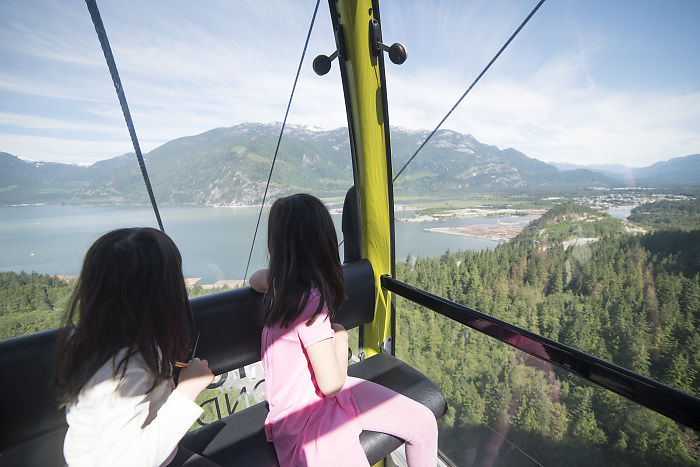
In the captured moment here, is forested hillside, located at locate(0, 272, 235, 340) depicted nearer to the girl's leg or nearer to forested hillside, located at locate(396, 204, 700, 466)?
the girl's leg

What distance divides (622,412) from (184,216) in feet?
9.20

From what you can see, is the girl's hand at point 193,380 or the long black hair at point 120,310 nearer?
the long black hair at point 120,310

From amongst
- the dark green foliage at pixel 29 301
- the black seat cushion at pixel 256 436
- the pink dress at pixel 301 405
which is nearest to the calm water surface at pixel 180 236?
Answer: the dark green foliage at pixel 29 301

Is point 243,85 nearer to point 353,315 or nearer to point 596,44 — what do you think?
point 353,315

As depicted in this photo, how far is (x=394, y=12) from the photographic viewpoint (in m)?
1.75

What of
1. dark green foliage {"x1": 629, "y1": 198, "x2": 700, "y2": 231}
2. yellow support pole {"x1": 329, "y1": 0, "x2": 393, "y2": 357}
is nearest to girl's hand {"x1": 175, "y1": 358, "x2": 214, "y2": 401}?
yellow support pole {"x1": 329, "y1": 0, "x2": 393, "y2": 357}

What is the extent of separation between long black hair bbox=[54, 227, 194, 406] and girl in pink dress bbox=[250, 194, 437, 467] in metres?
0.31

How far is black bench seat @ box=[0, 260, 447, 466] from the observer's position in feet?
2.94

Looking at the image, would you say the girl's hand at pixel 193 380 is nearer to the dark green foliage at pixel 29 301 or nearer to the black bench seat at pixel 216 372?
the black bench seat at pixel 216 372

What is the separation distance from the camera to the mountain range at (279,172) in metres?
1.30

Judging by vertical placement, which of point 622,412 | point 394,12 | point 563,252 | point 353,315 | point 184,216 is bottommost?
point 622,412

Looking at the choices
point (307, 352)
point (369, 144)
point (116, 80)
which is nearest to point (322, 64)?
point (369, 144)

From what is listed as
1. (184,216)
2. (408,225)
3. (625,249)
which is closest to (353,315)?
(408,225)

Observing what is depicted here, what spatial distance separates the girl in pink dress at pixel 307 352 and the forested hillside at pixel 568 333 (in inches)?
27.8
